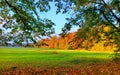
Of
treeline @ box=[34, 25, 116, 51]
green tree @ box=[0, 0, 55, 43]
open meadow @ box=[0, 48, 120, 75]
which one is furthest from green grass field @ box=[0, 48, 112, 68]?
green tree @ box=[0, 0, 55, 43]

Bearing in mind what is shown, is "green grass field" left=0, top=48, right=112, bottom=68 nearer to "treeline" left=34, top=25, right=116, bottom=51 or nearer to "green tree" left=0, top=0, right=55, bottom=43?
"treeline" left=34, top=25, right=116, bottom=51

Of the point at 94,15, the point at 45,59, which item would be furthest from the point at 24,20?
the point at 45,59

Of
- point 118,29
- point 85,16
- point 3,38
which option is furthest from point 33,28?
point 118,29

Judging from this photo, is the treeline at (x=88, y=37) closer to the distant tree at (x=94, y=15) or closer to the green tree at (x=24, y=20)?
the distant tree at (x=94, y=15)

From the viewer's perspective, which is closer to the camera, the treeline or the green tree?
the green tree

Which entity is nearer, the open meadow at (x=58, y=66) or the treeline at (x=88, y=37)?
the open meadow at (x=58, y=66)

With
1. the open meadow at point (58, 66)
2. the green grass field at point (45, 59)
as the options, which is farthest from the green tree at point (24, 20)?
the green grass field at point (45, 59)

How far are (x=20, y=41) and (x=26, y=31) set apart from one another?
59 centimetres

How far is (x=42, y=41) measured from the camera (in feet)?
51.2

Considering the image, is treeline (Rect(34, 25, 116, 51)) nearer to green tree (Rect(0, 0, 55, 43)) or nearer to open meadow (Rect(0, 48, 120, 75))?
open meadow (Rect(0, 48, 120, 75))

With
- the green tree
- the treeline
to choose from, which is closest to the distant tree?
the treeline

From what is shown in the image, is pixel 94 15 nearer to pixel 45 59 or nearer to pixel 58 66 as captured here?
pixel 58 66

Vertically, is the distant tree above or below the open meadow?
above

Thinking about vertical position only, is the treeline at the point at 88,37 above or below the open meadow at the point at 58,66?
above
